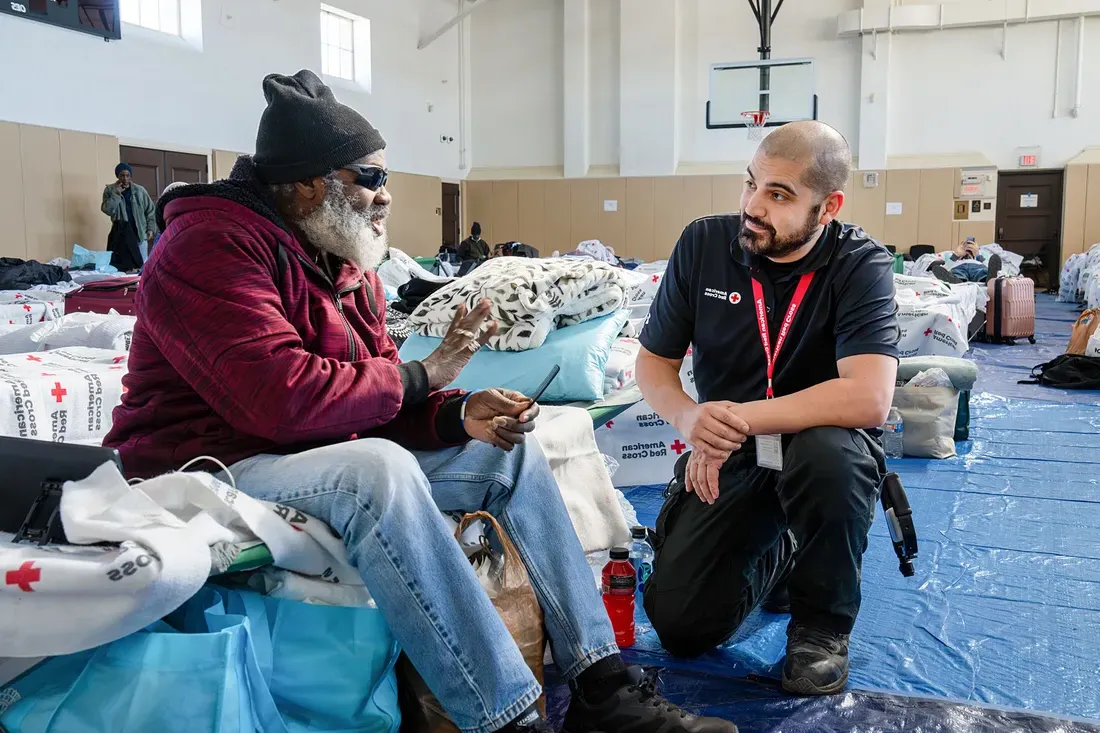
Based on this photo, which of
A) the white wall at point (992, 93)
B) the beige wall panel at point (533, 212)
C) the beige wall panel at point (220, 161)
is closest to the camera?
the beige wall panel at point (220, 161)

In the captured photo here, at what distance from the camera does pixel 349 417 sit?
61.7 inches

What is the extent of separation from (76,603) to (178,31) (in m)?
9.31

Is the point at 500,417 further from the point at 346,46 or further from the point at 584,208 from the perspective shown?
the point at 584,208

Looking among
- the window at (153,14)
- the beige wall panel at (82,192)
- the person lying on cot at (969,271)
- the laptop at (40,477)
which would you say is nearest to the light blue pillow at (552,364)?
the laptop at (40,477)

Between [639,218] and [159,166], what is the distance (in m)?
7.52

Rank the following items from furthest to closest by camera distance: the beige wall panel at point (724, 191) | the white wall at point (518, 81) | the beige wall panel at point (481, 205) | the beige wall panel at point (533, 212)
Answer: the beige wall panel at point (481, 205) → the beige wall panel at point (533, 212) → the white wall at point (518, 81) → the beige wall panel at point (724, 191)

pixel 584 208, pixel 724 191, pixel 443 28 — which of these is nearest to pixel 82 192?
pixel 443 28

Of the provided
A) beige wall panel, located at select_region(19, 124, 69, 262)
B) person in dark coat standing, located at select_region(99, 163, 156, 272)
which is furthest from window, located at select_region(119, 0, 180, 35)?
person in dark coat standing, located at select_region(99, 163, 156, 272)

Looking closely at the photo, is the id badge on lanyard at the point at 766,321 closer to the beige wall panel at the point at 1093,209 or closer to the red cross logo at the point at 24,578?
the red cross logo at the point at 24,578

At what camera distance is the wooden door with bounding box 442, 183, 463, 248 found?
14.8 meters

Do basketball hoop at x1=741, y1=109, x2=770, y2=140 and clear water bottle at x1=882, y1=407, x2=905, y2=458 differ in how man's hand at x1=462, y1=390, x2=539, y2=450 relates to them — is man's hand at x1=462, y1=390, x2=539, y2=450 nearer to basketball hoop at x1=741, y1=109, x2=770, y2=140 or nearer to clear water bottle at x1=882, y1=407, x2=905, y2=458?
clear water bottle at x1=882, y1=407, x2=905, y2=458

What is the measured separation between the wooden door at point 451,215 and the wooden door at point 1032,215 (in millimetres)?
8237

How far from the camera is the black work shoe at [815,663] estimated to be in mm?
1780

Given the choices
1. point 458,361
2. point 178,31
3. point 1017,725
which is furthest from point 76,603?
point 178,31
